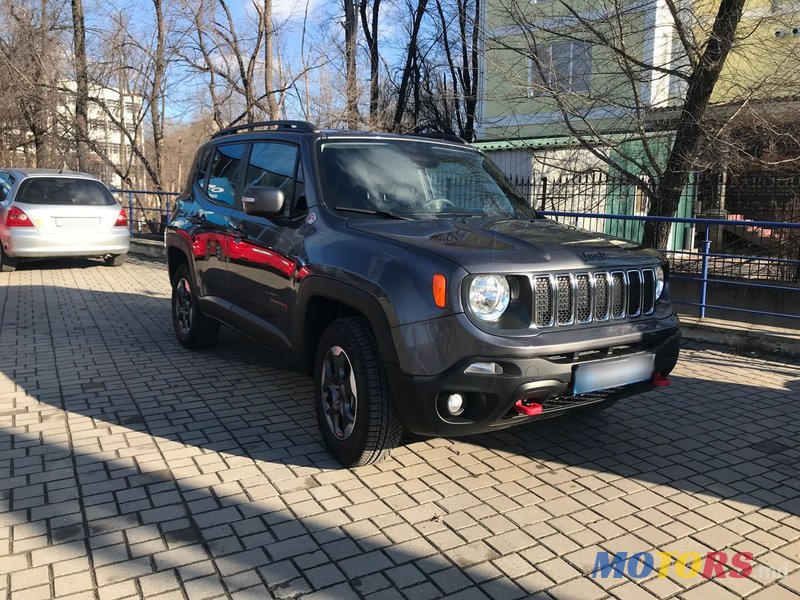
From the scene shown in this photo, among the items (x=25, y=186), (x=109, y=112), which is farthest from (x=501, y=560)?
(x=109, y=112)

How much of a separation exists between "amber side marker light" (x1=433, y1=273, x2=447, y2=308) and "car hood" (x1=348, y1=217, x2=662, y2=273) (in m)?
0.11

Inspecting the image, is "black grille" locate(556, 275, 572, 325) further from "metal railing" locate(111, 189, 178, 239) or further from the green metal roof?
"metal railing" locate(111, 189, 178, 239)

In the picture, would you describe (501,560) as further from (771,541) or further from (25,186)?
(25,186)

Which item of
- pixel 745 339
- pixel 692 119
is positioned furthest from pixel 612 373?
pixel 692 119

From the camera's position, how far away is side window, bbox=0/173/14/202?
11422mm

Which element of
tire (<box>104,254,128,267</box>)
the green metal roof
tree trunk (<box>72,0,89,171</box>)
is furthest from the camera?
tree trunk (<box>72,0,89,171</box>)

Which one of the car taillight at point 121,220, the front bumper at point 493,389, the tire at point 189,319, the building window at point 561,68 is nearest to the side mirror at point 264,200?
the front bumper at point 493,389

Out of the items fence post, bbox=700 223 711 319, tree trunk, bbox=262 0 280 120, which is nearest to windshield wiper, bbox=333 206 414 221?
fence post, bbox=700 223 711 319

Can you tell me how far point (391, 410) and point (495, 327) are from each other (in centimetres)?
75

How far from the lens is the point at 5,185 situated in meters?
11.6

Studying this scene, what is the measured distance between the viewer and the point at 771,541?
316 centimetres

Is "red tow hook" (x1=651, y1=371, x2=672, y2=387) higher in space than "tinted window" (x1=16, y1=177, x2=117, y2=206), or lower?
lower

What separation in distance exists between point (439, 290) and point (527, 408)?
75 cm

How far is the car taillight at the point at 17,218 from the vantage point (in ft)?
36.3
